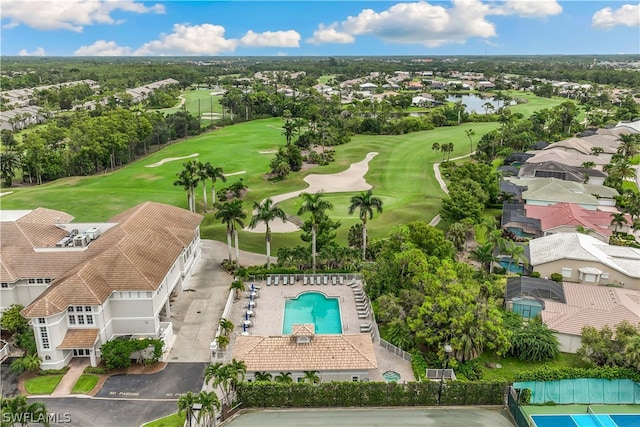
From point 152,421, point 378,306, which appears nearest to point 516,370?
point 378,306

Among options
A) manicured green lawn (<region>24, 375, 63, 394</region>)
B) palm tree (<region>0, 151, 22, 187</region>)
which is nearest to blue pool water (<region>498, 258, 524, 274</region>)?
manicured green lawn (<region>24, 375, 63, 394</region>)

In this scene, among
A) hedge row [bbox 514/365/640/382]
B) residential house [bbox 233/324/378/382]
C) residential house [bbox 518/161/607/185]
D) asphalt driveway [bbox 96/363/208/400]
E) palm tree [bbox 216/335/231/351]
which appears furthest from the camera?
residential house [bbox 518/161/607/185]

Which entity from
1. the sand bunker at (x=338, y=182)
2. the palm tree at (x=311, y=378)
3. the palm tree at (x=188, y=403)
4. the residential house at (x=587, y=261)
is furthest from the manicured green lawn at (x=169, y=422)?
the sand bunker at (x=338, y=182)

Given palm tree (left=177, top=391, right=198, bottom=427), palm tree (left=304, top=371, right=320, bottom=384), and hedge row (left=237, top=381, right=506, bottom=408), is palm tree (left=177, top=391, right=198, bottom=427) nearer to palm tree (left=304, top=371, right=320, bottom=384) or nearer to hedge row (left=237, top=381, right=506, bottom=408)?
hedge row (left=237, top=381, right=506, bottom=408)

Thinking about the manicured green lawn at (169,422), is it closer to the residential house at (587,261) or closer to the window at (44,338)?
the window at (44,338)

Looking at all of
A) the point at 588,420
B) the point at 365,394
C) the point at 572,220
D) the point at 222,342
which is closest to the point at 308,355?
the point at 365,394

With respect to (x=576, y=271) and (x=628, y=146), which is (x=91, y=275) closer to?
(x=576, y=271)
